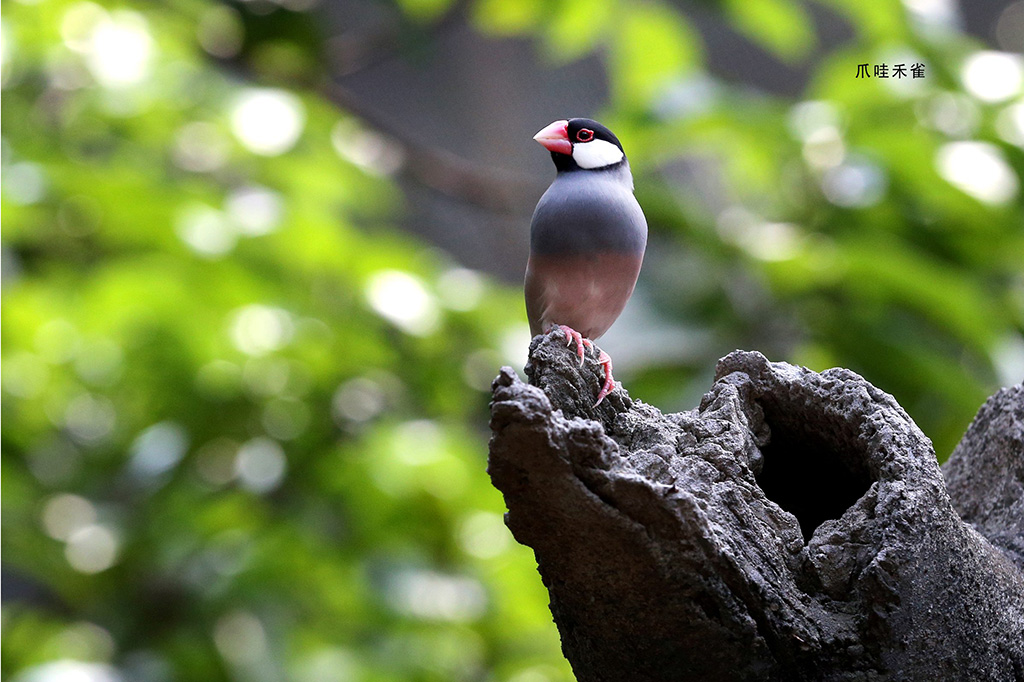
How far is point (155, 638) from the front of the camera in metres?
2.53

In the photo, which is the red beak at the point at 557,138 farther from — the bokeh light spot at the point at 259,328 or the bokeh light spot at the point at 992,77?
the bokeh light spot at the point at 992,77

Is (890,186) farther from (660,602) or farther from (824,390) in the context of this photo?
(660,602)

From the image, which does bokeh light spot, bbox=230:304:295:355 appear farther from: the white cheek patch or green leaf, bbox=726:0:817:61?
the white cheek patch

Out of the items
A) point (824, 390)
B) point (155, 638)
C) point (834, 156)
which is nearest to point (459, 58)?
point (834, 156)

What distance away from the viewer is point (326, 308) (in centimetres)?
251

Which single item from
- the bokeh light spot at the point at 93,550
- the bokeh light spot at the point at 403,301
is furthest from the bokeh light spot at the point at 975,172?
the bokeh light spot at the point at 93,550

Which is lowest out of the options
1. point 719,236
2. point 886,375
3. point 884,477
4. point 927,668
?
point 927,668

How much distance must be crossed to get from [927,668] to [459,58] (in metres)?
4.45

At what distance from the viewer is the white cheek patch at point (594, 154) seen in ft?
3.13

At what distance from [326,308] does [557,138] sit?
5.35 ft

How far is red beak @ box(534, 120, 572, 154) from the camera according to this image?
3.16 feet

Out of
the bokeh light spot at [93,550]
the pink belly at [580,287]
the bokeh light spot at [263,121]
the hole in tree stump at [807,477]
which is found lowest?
the hole in tree stump at [807,477]

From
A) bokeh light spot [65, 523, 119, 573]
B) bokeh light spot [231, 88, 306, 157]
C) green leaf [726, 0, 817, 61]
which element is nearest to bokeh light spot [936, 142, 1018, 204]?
green leaf [726, 0, 817, 61]

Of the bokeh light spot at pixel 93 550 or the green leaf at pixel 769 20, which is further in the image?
Answer: the bokeh light spot at pixel 93 550
